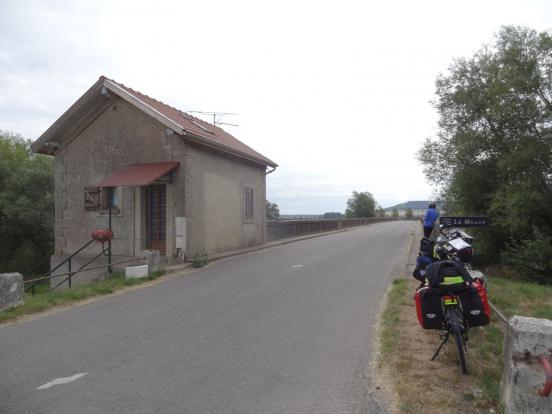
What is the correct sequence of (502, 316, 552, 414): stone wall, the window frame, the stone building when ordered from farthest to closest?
the window frame
the stone building
(502, 316, 552, 414): stone wall

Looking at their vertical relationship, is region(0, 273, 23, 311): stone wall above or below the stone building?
below

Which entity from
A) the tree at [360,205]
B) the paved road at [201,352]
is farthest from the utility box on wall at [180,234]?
the tree at [360,205]

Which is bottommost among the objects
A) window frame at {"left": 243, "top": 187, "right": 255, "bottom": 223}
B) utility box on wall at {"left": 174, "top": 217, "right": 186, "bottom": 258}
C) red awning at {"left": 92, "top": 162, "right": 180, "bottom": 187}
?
utility box on wall at {"left": 174, "top": 217, "right": 186, "bottom": 258}

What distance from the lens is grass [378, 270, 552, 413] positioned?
360 cm

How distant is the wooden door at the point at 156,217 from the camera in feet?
45.0

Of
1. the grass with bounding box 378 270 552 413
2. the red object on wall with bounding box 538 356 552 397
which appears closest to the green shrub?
the grass with bounding box 378 270 552 413

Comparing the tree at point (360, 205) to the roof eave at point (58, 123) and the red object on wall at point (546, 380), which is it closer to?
the roof eave at point (58, 123)

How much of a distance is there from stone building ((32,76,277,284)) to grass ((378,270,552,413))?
8.06 metres

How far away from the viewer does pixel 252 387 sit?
4074 millimetres

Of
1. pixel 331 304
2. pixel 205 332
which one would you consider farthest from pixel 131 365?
pixel 331 304

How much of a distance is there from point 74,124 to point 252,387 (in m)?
14.0

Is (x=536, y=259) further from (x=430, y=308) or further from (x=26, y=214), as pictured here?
(x=26, y=214)

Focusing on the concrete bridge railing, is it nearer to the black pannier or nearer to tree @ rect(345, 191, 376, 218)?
the black pannier

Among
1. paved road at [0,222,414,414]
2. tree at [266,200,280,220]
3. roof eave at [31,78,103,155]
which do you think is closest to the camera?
paved road at [0,222,414,414]
